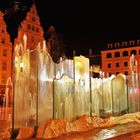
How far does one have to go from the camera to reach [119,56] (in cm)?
5556

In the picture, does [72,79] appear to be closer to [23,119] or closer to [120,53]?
[23,119]

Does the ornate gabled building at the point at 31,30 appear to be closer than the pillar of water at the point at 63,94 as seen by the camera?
No

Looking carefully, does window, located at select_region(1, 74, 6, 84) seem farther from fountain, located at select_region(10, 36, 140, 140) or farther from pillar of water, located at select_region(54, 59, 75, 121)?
pillar of water, located at select_region(54, 59, 75, 121)

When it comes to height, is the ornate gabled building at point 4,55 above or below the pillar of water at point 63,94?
above

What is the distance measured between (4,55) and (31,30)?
628cm

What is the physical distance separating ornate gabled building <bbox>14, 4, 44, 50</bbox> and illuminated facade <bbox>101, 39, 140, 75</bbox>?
15542 millimetres

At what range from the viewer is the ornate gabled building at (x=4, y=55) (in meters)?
40.7

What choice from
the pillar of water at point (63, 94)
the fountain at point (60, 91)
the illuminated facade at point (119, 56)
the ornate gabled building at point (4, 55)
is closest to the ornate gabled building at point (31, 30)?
the ornate gabled building at point (4, 55)

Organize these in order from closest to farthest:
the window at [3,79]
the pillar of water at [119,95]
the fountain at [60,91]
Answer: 1. the fountain at [60,91]
2. the pillar of water at [119,95]
3. the window at [3,79]

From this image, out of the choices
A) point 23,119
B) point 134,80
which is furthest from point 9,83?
point 23,119

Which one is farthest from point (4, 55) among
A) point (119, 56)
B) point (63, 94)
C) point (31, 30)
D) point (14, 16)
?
point (63, 94)

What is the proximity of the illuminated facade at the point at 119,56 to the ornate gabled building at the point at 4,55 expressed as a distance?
842 inches

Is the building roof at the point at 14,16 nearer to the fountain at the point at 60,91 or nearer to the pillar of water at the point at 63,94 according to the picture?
the fountain at the point at 60,91

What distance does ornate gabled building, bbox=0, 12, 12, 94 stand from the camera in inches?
1603
